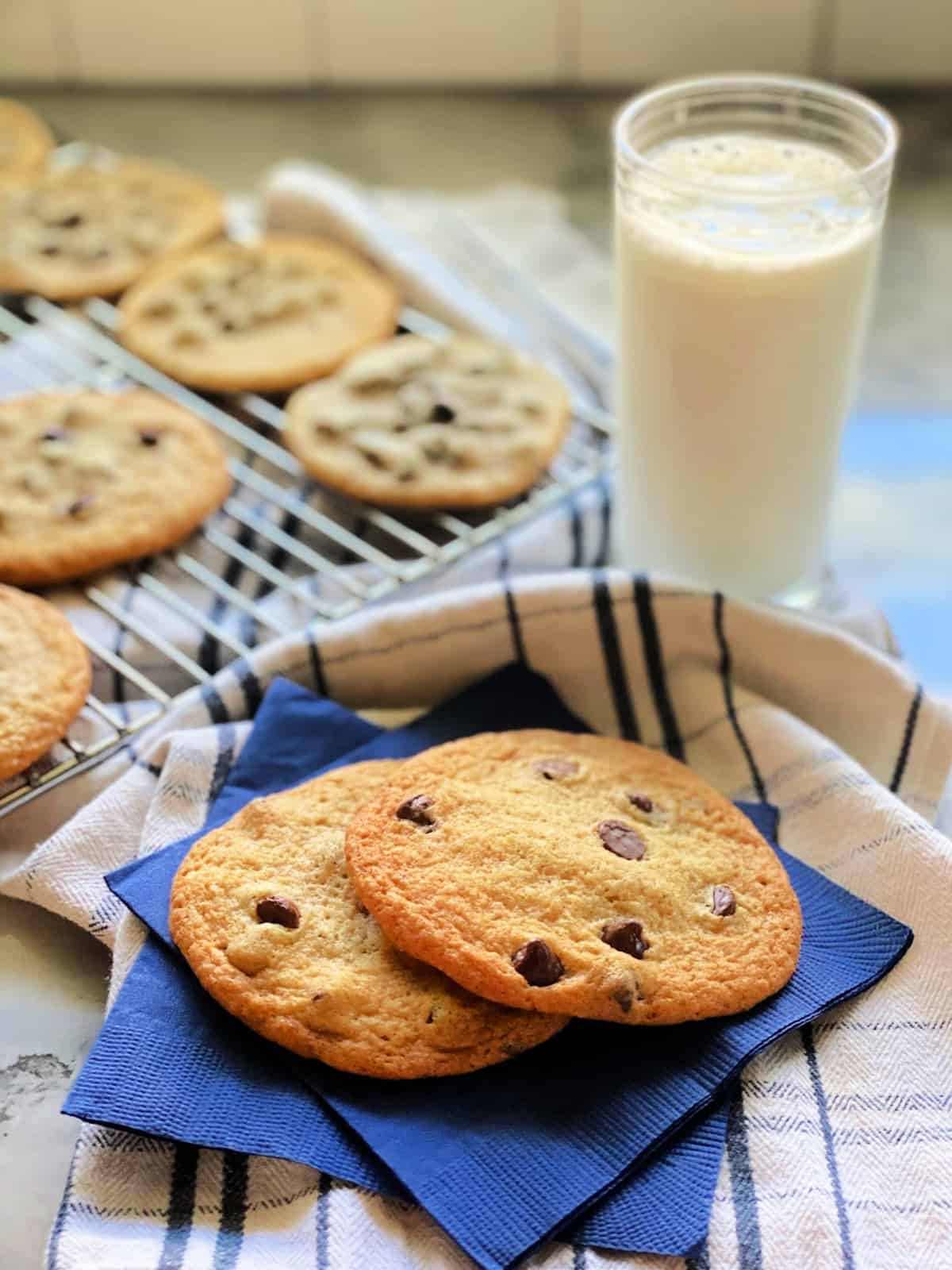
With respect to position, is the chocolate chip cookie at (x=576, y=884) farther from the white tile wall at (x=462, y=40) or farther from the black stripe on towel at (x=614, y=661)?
the white tile wall at (x=462, y=40)

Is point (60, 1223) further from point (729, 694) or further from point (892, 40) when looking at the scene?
point (892, 40)

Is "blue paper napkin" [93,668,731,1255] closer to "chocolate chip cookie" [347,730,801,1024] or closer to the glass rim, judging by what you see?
"chocolate chip cookie" [347,730,801,1024]

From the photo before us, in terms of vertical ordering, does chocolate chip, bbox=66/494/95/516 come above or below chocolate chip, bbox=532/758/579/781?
above

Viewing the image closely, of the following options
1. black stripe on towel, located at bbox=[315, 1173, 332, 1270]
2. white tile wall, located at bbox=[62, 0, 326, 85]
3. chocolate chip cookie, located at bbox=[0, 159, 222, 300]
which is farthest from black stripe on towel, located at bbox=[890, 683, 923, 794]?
white tile wall, located at bbox=[62, 0, 326, 85]

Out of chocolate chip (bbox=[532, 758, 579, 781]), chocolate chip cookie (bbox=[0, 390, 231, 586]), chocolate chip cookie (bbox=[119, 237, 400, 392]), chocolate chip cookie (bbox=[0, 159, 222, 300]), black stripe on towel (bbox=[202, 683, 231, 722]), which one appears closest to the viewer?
chocolate chip (bbox=[532, 758, 579, 781])

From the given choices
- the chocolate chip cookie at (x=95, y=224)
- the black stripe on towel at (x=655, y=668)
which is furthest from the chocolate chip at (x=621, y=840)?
the chocolate chip cookie at (x=95, y=224)

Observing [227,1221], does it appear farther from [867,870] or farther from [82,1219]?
[867,870]

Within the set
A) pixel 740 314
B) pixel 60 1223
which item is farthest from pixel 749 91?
pixel 60 1223
